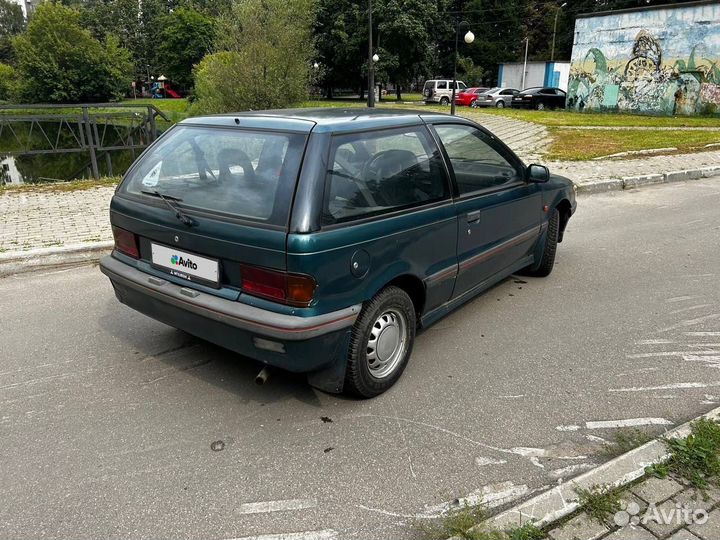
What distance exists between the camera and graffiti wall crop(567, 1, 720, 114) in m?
23.5

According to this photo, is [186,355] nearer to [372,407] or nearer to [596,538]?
[372,407]

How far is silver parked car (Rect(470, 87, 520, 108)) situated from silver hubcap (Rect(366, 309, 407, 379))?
33.5 metres

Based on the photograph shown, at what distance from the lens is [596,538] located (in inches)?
83.4

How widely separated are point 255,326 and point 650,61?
28537mm

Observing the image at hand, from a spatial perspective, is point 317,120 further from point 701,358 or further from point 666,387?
point 701,358

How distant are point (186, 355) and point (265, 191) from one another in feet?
5.01

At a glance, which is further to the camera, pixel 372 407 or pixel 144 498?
pixel 372 407

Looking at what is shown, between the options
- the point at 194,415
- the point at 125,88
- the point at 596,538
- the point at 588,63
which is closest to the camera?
the point at 596,538

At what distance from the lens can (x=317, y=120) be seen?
9.84 ft

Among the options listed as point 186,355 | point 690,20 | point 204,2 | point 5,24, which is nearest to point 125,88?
point 204,2

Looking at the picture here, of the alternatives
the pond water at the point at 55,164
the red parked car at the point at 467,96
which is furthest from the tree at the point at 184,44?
the pond water at the point at 55,164

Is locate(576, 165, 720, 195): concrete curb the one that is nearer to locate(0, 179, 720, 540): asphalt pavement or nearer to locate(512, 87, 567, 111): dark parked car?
locate(0, 179, 720, 540): asphalt pavement

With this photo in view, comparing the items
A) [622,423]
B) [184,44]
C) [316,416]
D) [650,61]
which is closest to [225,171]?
[316,416]

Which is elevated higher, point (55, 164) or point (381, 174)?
point (381, 174)
